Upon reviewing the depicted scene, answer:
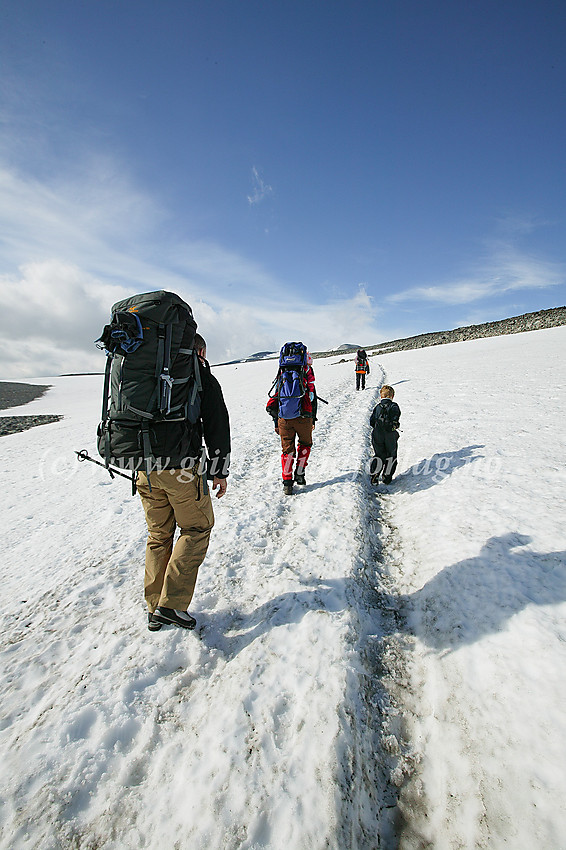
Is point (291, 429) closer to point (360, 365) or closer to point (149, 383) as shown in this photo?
point (149, 383)

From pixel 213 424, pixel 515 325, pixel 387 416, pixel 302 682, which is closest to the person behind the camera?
pixel 302 682

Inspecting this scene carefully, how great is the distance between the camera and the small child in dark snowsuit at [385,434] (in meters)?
7.01

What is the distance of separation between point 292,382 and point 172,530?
3661 mm

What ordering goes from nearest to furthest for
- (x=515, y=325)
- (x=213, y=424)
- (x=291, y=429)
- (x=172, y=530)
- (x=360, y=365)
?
(x=213, y=424) < (x=172, y=530) < (x=291, y=429) < (x=360, y=365) < (x=515, y=325)

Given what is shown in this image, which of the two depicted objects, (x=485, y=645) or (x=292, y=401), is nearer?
(x=485, y=645)

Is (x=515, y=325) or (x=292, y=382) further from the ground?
(x=515, y=325)

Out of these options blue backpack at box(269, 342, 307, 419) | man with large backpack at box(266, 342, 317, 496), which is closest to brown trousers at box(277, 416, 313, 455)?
man with large backpack at box(266, 342, 317, 496)

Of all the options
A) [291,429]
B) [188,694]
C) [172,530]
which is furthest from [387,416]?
[188,694]

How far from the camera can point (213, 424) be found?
3.34 metres

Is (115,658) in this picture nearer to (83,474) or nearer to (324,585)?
(324,585)

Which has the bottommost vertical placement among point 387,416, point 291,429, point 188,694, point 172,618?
point 188,694

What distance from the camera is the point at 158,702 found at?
2.78 m

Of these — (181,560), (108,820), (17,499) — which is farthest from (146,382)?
(17,499)

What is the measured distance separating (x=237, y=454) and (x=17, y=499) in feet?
16.6
